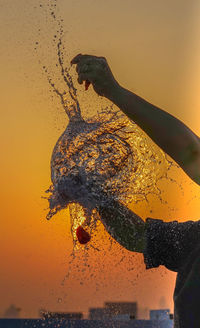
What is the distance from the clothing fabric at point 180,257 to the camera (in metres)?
1.46

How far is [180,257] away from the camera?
5.62 ft

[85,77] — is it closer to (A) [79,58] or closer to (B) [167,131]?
(A) [79,58]

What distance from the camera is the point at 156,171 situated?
2141 mm

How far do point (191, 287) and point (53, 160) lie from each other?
2.47 feet

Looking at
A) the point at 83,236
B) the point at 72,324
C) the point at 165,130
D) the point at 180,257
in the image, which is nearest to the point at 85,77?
the point at 165,130

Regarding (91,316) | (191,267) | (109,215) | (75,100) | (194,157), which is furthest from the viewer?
(91,316)

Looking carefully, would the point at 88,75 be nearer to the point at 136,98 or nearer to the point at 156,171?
the point at 136,98

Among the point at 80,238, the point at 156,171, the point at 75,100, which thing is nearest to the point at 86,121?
the point at 75,100

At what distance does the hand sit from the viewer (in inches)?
62.3

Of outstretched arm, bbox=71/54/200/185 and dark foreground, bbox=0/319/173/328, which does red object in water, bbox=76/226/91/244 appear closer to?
outstretched arm, bbox=71/54/200/185

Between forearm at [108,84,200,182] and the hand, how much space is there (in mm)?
126

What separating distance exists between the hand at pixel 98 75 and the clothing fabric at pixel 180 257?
54 cm

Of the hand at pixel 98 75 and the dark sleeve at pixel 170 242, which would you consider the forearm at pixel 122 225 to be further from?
the hand at pixel 98 75

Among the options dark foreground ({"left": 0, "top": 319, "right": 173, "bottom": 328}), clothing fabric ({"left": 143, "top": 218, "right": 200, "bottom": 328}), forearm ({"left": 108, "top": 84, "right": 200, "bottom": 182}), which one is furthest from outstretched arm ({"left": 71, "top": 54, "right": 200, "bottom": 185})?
dark foreground ({"left": 0, "top": 319, "right": 173, "bottom": 328})
